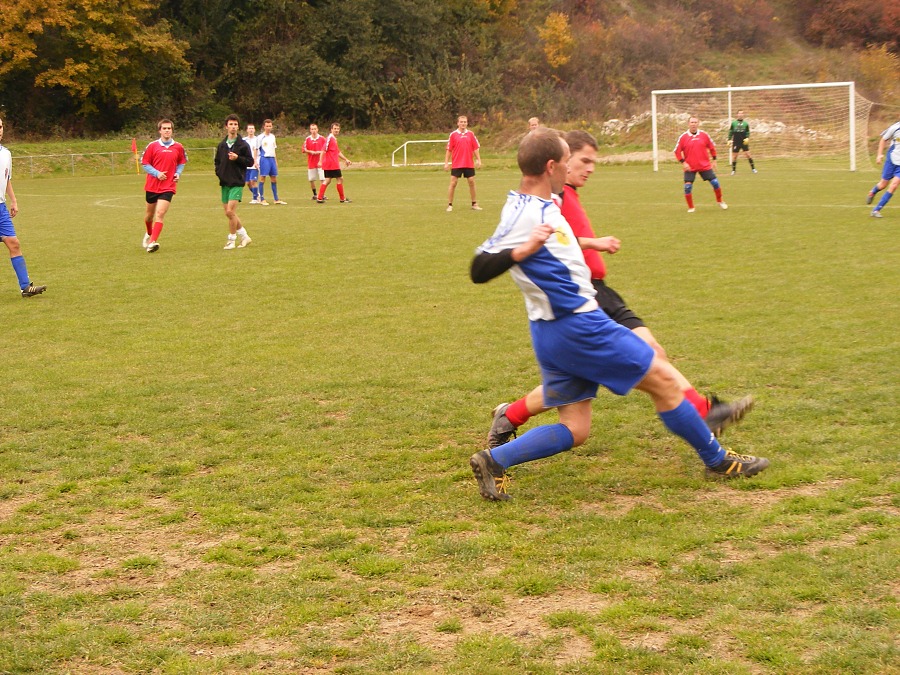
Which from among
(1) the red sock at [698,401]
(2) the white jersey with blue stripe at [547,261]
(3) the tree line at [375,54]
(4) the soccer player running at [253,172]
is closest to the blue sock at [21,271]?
→ (2) the white jersey with blue stripe at [547,261]

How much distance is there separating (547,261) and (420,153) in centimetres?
4429


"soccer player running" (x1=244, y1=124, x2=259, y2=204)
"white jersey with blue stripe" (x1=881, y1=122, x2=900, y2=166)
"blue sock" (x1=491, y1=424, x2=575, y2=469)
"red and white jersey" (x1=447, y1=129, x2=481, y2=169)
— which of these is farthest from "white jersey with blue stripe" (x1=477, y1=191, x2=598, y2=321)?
"soccer player running" (x1=244, y1=124, x2=259, y2=204)

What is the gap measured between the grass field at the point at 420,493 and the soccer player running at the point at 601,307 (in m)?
0.24

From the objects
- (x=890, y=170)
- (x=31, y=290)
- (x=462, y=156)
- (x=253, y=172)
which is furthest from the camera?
(x=253, y=172)

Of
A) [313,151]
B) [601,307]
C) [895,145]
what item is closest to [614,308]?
[601,307]

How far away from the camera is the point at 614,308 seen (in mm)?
5715

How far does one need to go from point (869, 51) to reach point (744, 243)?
169ft

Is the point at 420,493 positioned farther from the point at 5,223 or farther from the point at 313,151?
the point at 313,151

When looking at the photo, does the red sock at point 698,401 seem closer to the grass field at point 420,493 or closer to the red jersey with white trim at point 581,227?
the grass field at point 420,493

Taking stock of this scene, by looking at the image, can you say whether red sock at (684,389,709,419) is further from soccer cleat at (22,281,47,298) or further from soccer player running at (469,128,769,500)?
soccer cleat at (22,281,47,298)

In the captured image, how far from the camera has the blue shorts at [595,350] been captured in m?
4.81

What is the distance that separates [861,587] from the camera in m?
3.92

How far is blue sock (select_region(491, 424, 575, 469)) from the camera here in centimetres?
513

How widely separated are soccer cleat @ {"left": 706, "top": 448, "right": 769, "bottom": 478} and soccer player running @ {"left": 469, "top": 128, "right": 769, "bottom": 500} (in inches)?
10.3
